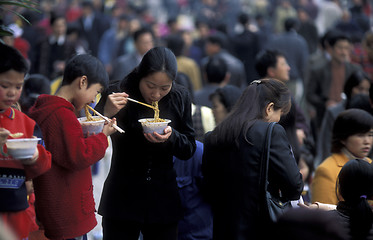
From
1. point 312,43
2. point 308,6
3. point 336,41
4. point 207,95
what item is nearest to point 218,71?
point 207,95

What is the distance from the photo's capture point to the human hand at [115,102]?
3.63 m

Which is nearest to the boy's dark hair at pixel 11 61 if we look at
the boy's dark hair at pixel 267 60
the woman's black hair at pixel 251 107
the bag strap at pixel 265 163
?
the woman's black hair at pixel 251 107

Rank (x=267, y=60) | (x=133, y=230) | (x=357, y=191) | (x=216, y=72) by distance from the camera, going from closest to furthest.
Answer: (x=357, y=191) → (x=133, y=230) → (x=267, y=60) → (x=216, y=72)

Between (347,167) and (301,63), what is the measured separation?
281 inches

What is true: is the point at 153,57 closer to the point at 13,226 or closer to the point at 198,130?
the point at 13,226

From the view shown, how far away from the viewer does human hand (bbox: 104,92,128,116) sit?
3.63 meters

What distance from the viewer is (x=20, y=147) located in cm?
299

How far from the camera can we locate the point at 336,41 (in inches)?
333

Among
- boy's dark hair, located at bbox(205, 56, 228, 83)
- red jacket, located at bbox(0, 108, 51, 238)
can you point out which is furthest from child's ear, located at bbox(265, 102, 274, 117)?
boy's dark hair, located at bbox(205, 56, 228, 83)

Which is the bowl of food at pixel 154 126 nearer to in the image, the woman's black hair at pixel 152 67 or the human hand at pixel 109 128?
the human hand at pixel 109 128

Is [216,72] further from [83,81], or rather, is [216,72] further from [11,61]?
[11,61]

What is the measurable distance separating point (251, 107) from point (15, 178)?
154 centimetres

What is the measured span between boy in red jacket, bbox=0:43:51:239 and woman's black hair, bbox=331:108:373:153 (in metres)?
2.59

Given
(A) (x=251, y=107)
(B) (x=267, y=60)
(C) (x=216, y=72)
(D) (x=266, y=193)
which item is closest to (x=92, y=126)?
(A) (x=251, y=107)
